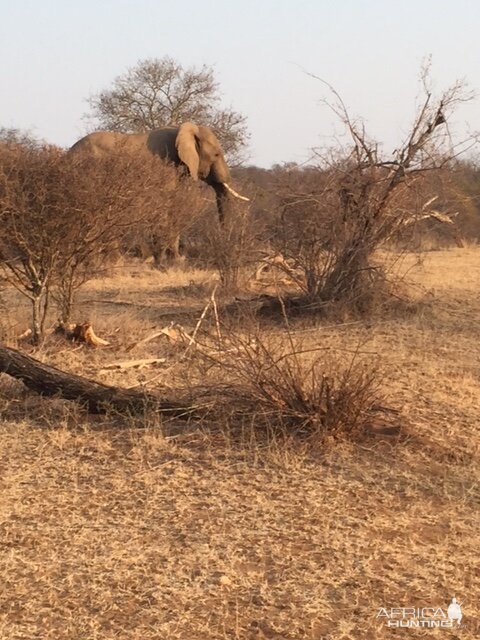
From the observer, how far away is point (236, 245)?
1017 cm

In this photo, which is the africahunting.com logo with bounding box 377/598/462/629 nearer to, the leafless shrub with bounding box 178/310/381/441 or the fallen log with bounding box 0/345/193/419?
the leafless shrub with bounding box 178/310/381/441

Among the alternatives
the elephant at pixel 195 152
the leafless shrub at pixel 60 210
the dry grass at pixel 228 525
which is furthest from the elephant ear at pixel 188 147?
the dry grass at pixel 228 525

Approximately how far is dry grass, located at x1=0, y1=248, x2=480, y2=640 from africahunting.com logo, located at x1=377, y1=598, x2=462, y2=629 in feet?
0.13

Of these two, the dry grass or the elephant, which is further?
the elephant

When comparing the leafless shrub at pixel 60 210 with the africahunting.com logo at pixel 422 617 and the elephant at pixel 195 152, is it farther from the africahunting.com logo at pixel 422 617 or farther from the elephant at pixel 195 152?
the elephant at pixel 195 152

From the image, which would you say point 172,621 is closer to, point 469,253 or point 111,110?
point 469,253

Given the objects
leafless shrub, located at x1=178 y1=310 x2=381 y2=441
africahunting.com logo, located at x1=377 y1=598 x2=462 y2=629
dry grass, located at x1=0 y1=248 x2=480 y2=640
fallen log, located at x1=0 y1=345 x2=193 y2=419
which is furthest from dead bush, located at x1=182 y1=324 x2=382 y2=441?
africahunting.com logo, located at x1=377 y1=598 x2=462 y2=629

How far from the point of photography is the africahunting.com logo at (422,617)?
2.82 m

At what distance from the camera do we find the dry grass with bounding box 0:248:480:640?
2.87 metres

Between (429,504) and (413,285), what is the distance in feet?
20.7

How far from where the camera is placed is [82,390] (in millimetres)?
5070

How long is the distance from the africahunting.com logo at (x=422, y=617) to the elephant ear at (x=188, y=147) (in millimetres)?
12532

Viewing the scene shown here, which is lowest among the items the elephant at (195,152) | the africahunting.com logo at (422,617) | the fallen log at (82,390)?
the africahunting.com logo at (422,617)

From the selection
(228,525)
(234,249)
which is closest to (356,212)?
(234,249)
